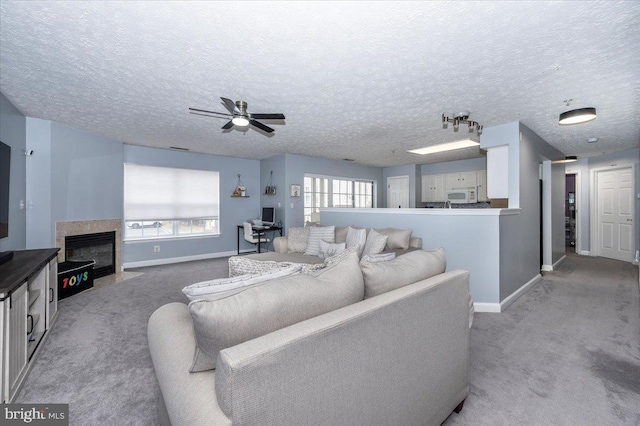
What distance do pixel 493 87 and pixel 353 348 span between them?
116 inches

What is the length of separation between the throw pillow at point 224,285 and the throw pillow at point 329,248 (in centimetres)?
247

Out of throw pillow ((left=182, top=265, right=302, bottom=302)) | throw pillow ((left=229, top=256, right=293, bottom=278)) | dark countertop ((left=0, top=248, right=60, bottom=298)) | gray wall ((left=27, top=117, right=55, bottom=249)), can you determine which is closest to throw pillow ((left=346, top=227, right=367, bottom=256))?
throw pillow ((left=229, top=256, right=293, bottom=278))

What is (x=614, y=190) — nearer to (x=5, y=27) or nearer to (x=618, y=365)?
(x=618, y=365)

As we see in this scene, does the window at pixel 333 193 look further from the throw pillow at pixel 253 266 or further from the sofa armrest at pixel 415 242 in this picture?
the throw pillow at pixel 253 266

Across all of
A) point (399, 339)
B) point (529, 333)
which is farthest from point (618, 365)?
point (399, 339)

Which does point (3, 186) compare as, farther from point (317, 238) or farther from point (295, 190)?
point (295, 190)

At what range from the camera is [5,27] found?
1843 mm

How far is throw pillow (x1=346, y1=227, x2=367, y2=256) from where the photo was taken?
378 centimetres

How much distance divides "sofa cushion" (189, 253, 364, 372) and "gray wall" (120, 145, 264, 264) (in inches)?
221

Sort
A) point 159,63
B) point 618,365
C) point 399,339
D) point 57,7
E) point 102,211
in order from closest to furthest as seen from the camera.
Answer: point 399,339
point 57,7
point 618,365
point 159,63
point 102,211

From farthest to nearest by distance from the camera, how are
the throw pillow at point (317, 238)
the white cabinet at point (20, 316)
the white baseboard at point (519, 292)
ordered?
the throw pillow at point (317, 238) → the white baseboard at point (519, 292) → the white cabinet at point (20, 316)

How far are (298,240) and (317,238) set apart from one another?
0.34 m

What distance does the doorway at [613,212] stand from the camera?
582cm

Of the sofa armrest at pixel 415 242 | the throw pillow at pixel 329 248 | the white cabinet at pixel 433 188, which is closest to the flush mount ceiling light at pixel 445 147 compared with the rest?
the white cabinet at pixel 433 188
